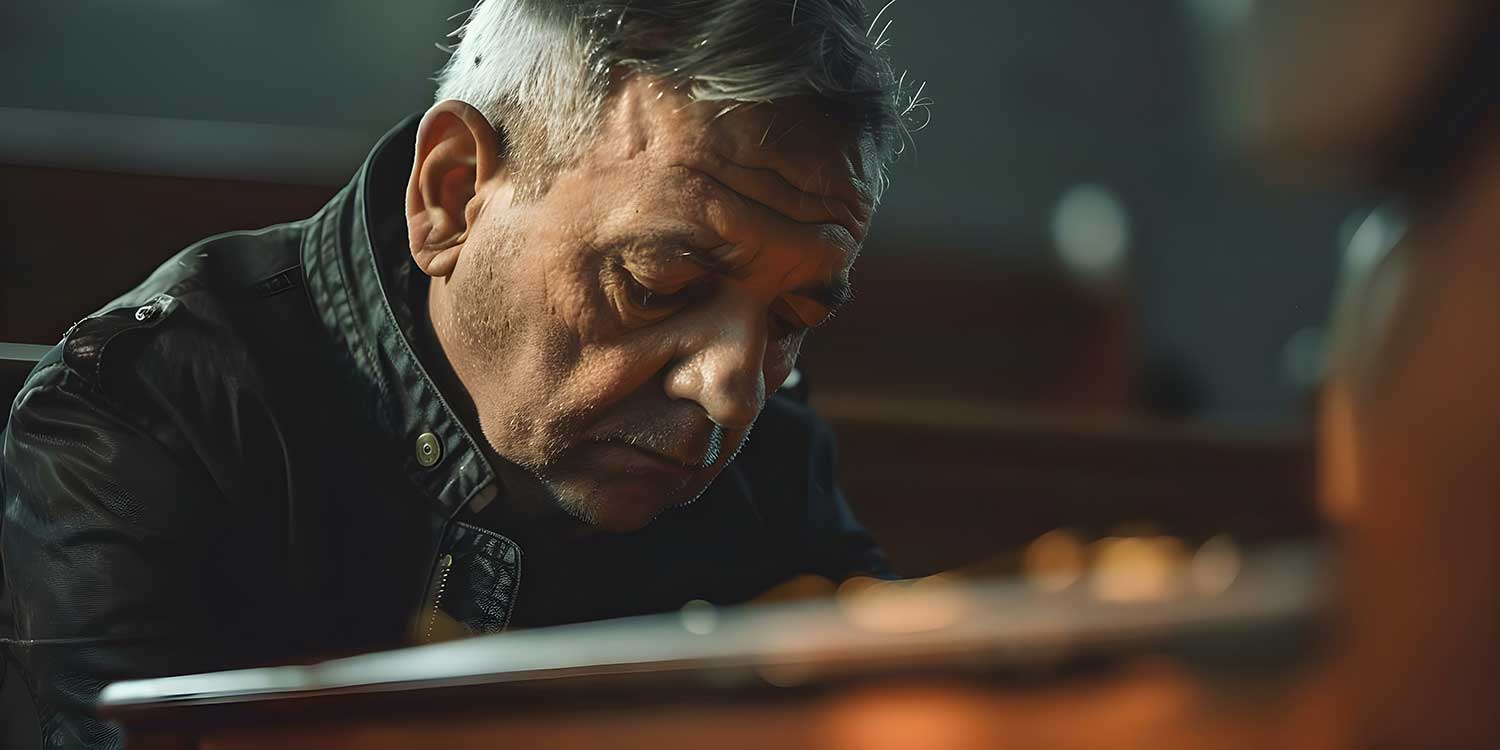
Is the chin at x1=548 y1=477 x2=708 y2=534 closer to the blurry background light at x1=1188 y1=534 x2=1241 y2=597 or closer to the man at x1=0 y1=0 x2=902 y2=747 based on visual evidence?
Answer: the man at x1=0 y1=0 x2=902 y2=747

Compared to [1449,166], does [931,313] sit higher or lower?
lower

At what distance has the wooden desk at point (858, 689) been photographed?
429mm

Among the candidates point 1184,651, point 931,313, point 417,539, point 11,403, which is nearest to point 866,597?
point 931,313

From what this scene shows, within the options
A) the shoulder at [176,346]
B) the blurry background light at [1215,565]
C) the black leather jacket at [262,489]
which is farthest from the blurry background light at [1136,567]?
the shoulder at [176,346]

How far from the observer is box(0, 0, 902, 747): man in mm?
668

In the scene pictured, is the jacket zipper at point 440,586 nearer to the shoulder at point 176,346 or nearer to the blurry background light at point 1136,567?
the shoulder at point 176,346

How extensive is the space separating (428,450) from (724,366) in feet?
0.67

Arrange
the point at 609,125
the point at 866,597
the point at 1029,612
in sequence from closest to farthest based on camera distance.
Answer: the point at 1029,612 < the point at 609,125 < the point at 866,597

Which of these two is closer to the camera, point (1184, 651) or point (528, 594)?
point (1184, 651)

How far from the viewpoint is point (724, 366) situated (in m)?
0.69

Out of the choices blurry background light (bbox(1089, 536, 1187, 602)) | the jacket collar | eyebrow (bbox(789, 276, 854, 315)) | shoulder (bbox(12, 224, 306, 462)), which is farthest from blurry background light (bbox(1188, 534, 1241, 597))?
shoulder (bbox(12, 224, 306, 462))

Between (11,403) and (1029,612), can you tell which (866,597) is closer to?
(1029,612)

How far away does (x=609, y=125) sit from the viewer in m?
0.67

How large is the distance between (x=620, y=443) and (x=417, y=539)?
0.15 m
